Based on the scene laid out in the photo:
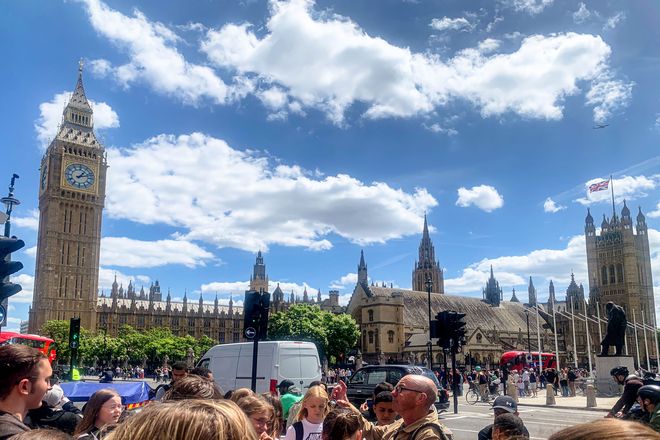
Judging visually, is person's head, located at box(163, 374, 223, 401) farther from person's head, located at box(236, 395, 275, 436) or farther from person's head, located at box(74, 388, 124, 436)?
person's head, located at box(74, 388, 124, 436)

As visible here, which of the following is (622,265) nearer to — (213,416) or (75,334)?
(75,334)

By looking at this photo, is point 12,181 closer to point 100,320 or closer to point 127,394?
point 127,394

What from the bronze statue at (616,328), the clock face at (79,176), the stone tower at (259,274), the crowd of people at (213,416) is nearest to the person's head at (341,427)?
the crowd of people at (213,416)

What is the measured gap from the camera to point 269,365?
57.5 ft

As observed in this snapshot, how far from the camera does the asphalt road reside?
16203 millimetres

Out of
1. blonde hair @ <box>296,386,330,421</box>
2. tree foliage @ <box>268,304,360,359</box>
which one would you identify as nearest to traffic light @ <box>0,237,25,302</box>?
blonde hair @ <box>296,386,330,421</box>

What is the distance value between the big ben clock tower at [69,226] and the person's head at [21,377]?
352 ft

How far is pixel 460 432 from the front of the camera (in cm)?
1620

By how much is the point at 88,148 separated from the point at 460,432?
10700 cm

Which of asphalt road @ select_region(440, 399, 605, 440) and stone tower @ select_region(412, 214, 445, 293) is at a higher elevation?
stone tower @ select_region(412, 214, 445, 293)

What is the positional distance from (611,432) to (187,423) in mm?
1124

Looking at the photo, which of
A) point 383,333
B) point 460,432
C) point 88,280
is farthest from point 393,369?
point 88,280

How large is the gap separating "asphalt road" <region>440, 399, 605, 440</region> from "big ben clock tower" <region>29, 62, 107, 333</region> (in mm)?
94329

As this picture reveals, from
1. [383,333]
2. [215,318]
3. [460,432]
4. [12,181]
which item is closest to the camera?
[460,432]
